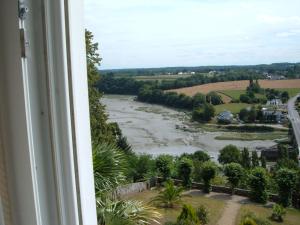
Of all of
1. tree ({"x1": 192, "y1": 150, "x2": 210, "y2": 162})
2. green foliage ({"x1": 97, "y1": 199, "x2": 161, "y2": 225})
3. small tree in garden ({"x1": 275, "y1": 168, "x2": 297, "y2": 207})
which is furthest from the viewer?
tree ({"x1": 192, "y1": 150, "x2": 210, "y2": 162})

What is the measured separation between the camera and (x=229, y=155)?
430 centimetres

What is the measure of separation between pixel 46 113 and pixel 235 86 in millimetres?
2579

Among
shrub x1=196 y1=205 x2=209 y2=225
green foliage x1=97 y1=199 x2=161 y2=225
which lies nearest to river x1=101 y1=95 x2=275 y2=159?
shrub x1=196 y1=205 x2=209 y2=225

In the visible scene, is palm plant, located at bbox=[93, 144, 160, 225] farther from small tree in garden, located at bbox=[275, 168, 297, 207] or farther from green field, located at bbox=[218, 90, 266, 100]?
small tree in garden, located at bbox=[275, 168, 297, 207]

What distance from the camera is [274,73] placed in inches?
96.4

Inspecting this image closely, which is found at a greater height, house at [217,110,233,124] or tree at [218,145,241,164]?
house at [217,110,233,124]

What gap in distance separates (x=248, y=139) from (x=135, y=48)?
216 cm

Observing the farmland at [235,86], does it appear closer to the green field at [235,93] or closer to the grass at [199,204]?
the green field at [235,93]

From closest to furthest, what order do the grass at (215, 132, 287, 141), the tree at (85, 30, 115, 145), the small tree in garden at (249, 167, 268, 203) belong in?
1. the grass at (215, 132, 287, 141)
2. the tree at (85, 30, 115, 145)
3. the small tree in garden at (249, 167, 268, 203)

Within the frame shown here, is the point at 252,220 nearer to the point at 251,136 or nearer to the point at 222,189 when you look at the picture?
the point at 222,189

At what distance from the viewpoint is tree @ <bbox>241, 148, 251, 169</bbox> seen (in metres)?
4.00

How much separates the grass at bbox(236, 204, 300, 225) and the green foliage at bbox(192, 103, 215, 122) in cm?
163

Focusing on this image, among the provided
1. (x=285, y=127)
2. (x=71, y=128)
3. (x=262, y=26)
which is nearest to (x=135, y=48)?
(x=262, y=26)

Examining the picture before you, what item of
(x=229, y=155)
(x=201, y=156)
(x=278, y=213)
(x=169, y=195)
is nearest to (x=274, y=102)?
(x=229, y=155)
